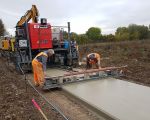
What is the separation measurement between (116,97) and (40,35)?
7300mm

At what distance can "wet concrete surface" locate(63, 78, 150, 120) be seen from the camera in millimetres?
5233

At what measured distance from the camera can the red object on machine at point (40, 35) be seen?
12405 millimetres

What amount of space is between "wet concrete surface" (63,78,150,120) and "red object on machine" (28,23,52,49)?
195 inches

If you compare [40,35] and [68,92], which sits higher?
[40,35]

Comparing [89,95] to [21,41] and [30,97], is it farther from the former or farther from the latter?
[21,41]

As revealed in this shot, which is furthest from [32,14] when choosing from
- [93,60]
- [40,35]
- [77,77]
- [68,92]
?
[68,92]

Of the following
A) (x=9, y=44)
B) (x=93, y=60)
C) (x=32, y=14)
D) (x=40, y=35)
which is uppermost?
(x=32, y=14)

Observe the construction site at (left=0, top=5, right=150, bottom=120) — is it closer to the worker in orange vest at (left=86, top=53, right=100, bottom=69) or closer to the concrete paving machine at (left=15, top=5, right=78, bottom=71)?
the concrete paving machine at (left=15, top=5, right=78, bottom=71)

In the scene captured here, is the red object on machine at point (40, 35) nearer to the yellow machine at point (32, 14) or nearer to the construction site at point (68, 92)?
the construction site at point (68, 92)

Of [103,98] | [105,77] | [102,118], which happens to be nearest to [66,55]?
[105,77]

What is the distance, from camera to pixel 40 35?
12.6 m

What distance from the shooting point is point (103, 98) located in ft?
20.9

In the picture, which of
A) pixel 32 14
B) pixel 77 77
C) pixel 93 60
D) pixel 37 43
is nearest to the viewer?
pixel 77 77

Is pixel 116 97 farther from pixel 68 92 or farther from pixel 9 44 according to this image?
pixel 9 44
